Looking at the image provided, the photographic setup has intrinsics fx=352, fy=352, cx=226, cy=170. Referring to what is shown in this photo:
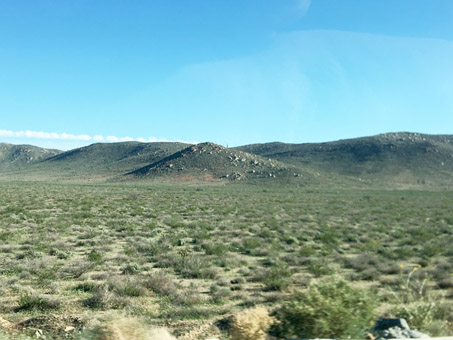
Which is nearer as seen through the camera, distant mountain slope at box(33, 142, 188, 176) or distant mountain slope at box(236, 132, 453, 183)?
distant mountain slope at box(236, 132, 453, 183)

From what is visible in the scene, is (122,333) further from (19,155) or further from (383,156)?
(19,155)

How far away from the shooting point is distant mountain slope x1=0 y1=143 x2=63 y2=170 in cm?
16977

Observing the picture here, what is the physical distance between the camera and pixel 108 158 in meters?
150

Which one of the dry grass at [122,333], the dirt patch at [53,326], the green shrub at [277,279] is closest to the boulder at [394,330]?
the dry grass at [122,333]

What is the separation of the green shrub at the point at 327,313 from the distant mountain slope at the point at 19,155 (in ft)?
599

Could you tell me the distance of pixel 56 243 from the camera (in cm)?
1527

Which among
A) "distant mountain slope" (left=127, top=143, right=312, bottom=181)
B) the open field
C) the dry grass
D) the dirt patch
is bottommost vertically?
the open field

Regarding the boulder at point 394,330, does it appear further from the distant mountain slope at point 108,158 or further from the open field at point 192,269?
the distant mountain slope at point 108,158

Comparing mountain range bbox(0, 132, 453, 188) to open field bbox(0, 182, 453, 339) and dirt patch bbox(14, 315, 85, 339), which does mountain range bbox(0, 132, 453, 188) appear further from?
dirt patch bbox(14, 315, 85, 339)

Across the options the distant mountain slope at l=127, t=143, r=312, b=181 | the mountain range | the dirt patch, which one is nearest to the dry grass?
the dirt patch

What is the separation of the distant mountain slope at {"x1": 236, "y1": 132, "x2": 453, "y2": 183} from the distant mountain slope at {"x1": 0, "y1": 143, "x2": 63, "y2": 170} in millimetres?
114902

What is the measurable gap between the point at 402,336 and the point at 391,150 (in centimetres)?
13699

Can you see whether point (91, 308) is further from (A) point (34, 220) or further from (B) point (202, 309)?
(A) point (34, 220)

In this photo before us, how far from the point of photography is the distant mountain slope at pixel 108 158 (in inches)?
5024
